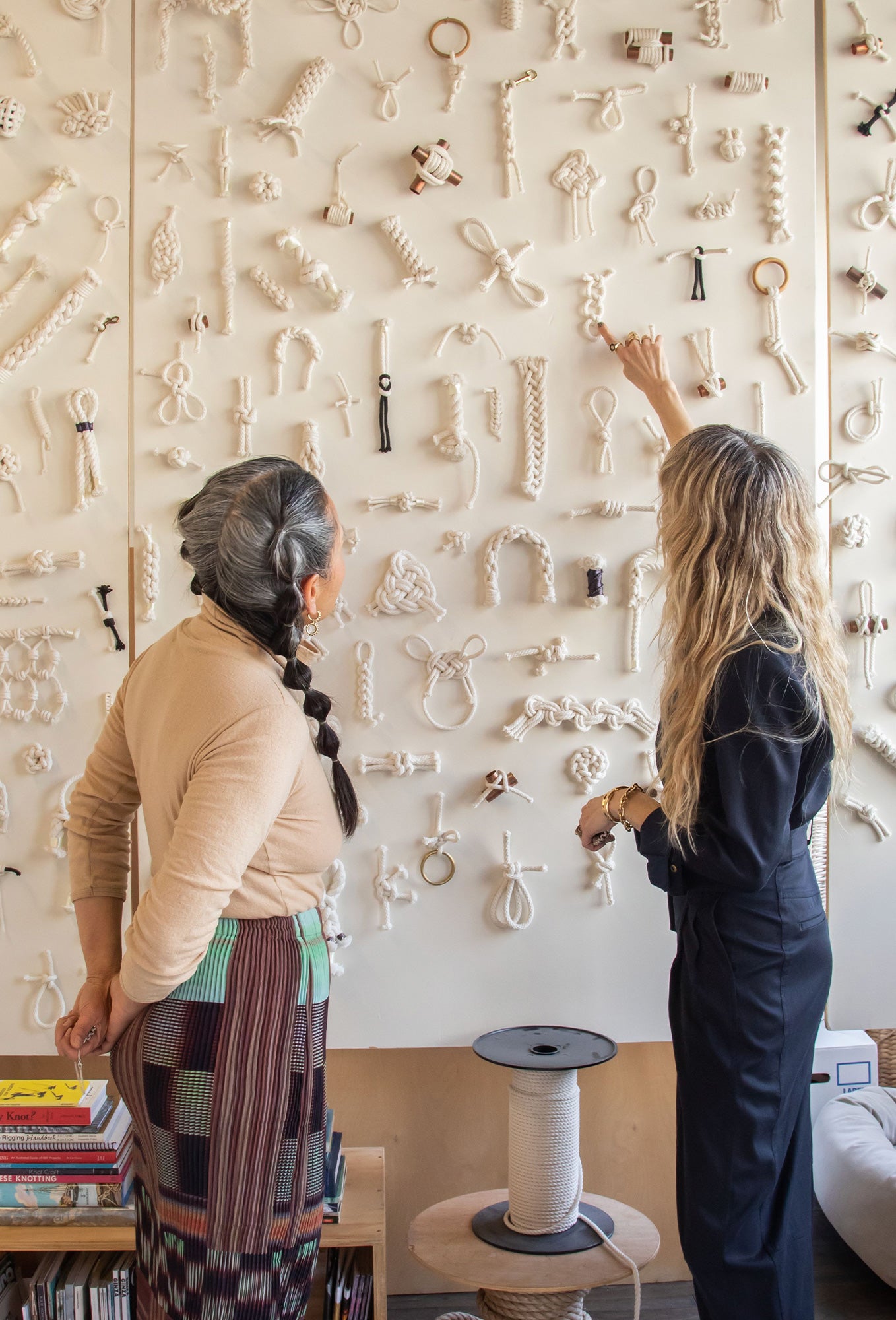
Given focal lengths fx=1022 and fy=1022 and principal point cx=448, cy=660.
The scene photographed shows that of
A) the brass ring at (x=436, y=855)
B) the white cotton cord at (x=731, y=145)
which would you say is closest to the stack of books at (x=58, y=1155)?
the brass ring at (x=436, y=855)

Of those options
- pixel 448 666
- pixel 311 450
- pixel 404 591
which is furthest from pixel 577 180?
pixel 448 666

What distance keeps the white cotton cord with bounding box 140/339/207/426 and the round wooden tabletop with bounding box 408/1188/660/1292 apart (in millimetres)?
1655

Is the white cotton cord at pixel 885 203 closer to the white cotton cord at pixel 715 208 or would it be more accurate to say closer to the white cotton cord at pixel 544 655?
the white cotton cord at pixel 715 208

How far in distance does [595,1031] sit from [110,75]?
2162 mm

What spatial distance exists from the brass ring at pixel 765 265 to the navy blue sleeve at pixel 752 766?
3.22 feet

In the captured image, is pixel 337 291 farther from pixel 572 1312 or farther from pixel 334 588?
pixel 572 1312

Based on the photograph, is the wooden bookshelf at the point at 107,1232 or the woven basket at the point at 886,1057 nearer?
the wooden bookshelf at the point at 107,1232

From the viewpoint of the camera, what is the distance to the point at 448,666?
6.81ft

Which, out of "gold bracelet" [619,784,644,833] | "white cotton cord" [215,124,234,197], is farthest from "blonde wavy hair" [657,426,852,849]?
"white cotton cord" [215,124,234,197]

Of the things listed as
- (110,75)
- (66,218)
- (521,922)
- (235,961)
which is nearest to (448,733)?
(521,922)

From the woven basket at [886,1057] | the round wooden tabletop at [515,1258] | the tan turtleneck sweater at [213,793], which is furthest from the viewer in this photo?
the woven basket at [886,1057]

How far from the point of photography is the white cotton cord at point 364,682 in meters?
2.07

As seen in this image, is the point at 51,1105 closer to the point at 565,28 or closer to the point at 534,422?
the point at 534,422

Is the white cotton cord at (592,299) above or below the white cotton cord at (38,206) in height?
below
